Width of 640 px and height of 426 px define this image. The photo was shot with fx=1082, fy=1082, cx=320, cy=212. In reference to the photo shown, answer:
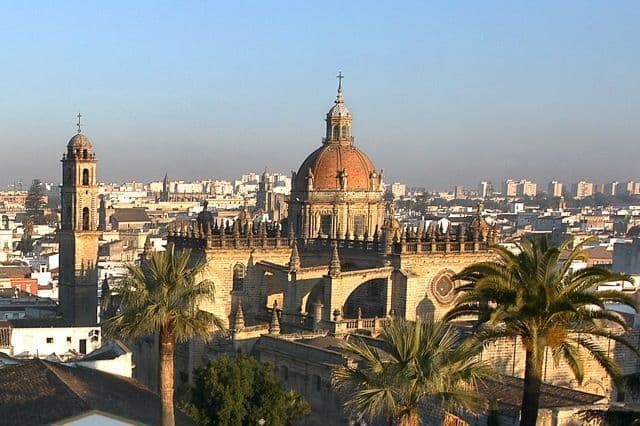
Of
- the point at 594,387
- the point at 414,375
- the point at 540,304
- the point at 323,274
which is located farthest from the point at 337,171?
the point at 414,375

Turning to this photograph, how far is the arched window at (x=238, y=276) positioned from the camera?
1661 inches

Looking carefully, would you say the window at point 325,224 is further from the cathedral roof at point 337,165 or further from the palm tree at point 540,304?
the palm tree at point 540,304

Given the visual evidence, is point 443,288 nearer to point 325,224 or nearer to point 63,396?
point 325,224

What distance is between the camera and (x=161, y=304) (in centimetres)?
2208

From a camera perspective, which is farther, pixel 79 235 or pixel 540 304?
pixel 79 235

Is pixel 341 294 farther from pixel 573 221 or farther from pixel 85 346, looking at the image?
pixel 573 221

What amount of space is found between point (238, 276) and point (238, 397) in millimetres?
15835

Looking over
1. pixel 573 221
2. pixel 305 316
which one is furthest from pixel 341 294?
pixel 573 221

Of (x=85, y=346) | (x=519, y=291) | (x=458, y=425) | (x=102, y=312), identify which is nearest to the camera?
(x=519, y=291)

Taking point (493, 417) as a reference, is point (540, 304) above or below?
above

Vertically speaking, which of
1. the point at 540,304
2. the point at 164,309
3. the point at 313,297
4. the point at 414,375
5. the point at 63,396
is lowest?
the point at 63,396

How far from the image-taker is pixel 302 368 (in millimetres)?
34031

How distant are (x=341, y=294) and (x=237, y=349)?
13.9 ft

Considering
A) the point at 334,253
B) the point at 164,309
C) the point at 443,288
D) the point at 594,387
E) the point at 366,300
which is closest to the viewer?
the point at 164,309
